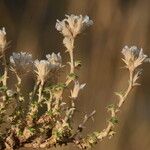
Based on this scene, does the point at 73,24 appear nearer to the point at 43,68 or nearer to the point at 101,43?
the point at 43,68

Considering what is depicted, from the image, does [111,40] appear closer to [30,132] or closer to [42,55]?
[42,55]

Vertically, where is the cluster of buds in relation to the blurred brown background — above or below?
below

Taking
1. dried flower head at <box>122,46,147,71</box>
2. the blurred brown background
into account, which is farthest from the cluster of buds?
the blurred brown background

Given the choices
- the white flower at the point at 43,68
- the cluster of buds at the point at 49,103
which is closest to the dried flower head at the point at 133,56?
the cluster of buds at the point at 49,103

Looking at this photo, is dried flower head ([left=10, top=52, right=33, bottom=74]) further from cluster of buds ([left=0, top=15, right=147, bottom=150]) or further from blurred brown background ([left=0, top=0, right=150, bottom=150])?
blurred brown background ([left=0, top=0, right=150, bottom=150])

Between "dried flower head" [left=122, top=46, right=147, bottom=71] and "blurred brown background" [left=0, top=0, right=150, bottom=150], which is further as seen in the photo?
"blurred brown background" [left=0, top=0, right=150, bottom=150]

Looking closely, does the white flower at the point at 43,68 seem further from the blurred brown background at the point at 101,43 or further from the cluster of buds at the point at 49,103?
the blurred brown background at the point at 101,43

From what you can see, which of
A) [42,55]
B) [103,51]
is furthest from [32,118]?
[103,51]
